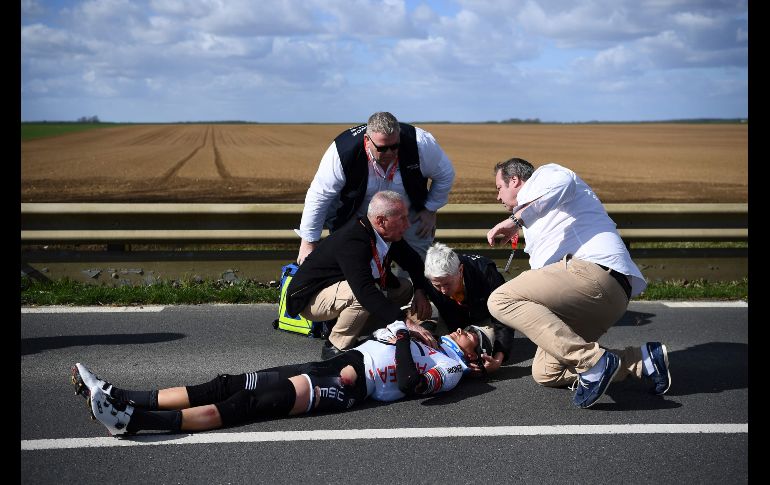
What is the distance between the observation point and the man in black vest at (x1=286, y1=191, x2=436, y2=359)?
541 centimetres

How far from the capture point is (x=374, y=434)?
4.50 meters

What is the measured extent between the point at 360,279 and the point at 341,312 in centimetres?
47

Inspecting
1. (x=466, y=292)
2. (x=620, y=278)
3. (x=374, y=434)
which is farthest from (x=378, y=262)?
(x=620, y=278)

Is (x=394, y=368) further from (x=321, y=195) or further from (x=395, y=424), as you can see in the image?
(x=321, y=195)

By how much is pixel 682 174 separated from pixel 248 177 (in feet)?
54.4

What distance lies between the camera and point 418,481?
3941 millimetres

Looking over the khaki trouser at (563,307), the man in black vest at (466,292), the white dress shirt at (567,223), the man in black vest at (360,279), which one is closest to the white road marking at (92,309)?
the man in black vest at (360,279)

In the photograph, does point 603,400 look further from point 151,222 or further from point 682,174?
point 682,174

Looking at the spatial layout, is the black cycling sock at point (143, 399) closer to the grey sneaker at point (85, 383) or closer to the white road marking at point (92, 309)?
the grey sneaker at point (85, 383)

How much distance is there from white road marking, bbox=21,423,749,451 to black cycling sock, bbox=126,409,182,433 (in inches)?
2.8

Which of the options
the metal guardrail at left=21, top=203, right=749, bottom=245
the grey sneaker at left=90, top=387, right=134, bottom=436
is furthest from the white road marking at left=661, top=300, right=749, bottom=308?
the grey sneaker at left=90, top=387, right=134, bottom=436

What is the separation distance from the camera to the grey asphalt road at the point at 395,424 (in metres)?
4.04

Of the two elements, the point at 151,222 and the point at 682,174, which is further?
the point at 682,174
